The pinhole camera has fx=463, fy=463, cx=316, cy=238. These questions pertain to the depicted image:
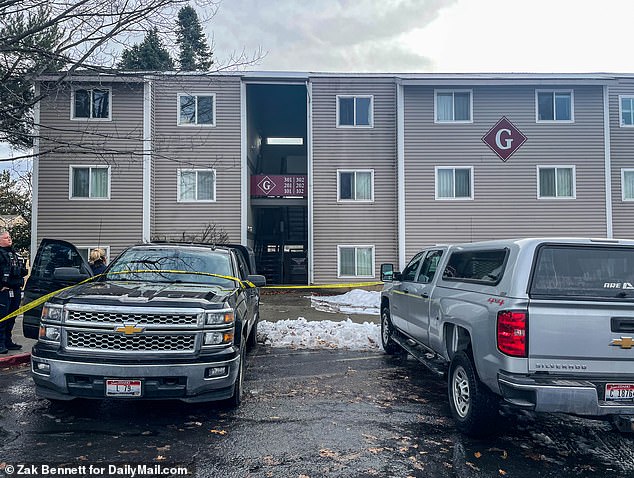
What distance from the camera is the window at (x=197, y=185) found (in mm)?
19500

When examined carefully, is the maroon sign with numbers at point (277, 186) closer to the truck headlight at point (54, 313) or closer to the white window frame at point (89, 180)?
the white window frame at point (89, 180)

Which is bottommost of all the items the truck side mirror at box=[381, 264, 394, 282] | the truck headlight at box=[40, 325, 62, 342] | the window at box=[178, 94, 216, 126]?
the truck headlight at box=[40, 325, 62, 342]

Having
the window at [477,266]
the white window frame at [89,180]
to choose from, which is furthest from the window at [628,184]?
the white window frame at [89,180]

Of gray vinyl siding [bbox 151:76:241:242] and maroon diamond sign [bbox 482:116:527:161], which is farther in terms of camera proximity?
maroon diamond sign [bbox 482:116:527:161]

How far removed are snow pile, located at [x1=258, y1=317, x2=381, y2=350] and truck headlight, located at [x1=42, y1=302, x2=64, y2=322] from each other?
4.72 meters

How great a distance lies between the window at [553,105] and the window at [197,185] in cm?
1414

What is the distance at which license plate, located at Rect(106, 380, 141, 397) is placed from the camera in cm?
434

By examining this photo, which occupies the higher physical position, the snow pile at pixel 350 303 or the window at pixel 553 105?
the window at pixel 553 105

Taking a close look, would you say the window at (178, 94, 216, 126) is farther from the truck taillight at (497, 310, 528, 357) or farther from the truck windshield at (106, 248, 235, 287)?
the truck taillight at (497, 310, 528, 357)

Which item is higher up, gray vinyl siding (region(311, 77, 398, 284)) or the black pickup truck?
gray vinyl siding (region(311, 77, 398, 284))

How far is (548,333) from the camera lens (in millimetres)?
3814

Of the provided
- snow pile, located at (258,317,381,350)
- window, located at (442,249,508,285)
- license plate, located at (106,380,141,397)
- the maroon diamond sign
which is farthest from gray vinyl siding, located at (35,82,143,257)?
window, located at (442,249,508,285)

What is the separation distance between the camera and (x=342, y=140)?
19.9 metres

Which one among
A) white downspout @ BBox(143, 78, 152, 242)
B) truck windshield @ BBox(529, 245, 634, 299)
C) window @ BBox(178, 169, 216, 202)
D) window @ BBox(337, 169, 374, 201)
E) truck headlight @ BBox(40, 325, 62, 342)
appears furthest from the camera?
window @ BBox(337, 169, 374, 201)
